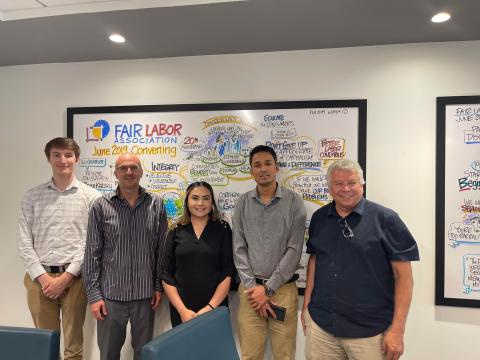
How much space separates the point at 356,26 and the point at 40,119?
2334mm

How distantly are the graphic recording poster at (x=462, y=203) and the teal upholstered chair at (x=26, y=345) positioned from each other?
215 centimetres

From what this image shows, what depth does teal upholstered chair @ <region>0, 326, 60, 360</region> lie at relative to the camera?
1170mm

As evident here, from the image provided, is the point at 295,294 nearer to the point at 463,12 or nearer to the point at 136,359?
the point at 136,359

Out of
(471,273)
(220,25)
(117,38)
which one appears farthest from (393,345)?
(117,38)

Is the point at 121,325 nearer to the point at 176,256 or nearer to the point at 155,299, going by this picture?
the point at 155,299

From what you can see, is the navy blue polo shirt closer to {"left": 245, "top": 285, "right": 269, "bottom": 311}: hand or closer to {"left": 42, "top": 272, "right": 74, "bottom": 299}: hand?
{"left": 245, "top": 285, "right": 269, "bottom": 311}: hand

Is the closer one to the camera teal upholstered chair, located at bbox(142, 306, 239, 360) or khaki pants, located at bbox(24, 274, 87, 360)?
teal upholstered chair, located at bbox(142, 306, 239, 360)

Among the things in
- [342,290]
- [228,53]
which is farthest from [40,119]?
[342,290]

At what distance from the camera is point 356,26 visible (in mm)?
1979

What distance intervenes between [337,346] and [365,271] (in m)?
0.41

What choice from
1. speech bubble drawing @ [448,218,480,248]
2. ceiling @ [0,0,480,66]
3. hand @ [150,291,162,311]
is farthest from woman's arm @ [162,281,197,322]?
speech bubble drawing @ [448,218,480,248]

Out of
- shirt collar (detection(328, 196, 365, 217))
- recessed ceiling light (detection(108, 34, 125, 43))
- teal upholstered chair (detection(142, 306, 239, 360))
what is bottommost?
teal upholstered chair (detection(142, 306, 239, 360))

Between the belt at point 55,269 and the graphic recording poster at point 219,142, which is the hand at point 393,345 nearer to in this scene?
the graphic recording poster at point 219,142

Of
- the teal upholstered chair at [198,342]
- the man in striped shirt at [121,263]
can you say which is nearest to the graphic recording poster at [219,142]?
the man in striped shirt at [121,263]
